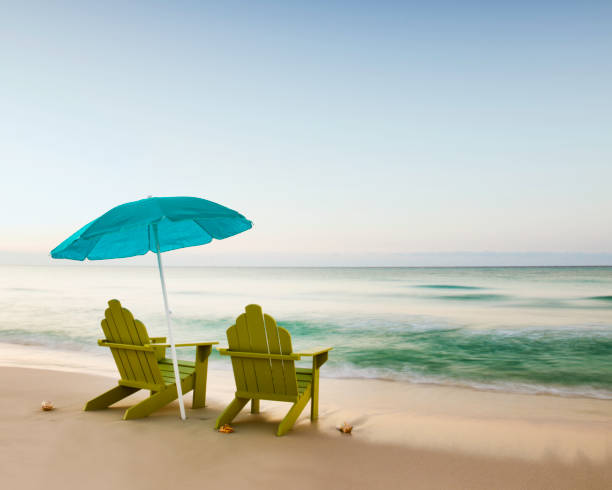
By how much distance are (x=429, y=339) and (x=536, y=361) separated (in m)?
3.14

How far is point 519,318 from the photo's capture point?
15594mm

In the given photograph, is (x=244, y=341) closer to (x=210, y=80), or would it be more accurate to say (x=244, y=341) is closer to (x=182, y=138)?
(x=210, y=80)

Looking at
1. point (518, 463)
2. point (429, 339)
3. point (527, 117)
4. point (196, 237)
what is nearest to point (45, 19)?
point (196, 237)

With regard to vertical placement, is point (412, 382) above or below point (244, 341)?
below

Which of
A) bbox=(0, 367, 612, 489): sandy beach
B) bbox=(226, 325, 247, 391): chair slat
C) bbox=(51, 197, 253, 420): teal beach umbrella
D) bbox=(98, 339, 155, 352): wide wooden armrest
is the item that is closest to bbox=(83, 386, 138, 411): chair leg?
bbox=(0, 367, 612, 489): sandy beach

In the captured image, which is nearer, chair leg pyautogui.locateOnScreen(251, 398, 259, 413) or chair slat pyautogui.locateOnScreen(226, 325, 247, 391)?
chair slat pyautogui.locateOnScreen(226, 325, 247, 391)

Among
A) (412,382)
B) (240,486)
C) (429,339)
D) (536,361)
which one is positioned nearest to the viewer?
(240,486)

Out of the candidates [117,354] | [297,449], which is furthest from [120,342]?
[297,449]

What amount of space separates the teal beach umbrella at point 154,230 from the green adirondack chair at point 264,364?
53 centimetres

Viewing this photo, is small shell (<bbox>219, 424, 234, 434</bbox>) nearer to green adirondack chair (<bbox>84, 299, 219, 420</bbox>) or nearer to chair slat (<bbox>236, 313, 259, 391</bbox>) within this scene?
chair slat (<bbox>236, 313, 259, 391</bbox>)

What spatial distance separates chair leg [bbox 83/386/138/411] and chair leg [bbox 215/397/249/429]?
43.9 inches

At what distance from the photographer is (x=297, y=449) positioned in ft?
9.98

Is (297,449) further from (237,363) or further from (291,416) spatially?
(237,363)

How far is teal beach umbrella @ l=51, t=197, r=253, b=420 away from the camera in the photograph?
3.16 m
